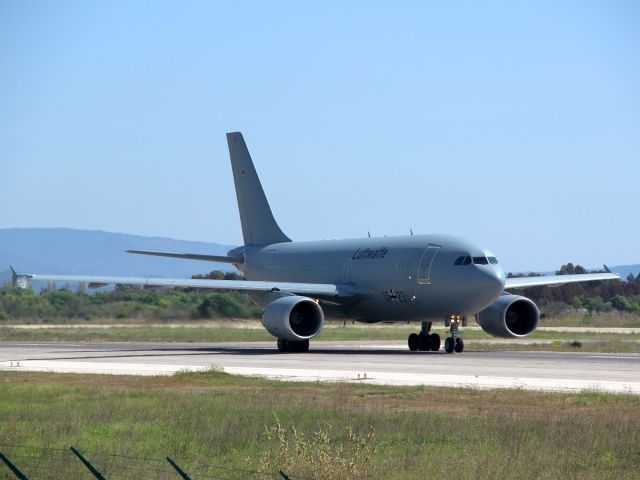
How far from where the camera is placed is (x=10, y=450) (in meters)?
16.5

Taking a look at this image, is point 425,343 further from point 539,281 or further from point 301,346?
point 539,281

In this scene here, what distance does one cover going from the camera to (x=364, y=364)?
112 ft

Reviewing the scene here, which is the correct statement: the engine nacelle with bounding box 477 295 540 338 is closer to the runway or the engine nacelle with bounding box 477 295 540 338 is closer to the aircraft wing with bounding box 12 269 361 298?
the runway

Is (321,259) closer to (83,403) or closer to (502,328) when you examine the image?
(502,328)

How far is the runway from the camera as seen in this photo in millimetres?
27641

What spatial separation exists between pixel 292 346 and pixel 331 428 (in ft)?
80.7

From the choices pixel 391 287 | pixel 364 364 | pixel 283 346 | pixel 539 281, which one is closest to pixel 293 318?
pixel 283 346

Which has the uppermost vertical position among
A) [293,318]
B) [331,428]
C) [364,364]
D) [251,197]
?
[251,197]

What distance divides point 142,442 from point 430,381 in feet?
36.8

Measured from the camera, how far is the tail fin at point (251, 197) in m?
54.7

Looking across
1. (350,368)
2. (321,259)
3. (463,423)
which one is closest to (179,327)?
(321,259)

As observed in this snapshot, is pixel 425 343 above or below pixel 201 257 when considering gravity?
below

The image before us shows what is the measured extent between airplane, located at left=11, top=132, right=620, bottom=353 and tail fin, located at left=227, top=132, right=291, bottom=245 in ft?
14.0

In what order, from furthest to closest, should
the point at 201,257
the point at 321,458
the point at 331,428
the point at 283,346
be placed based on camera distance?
the point at 201,257 → the point at 283,346 → the point at 331,428 → the point at 321,458
